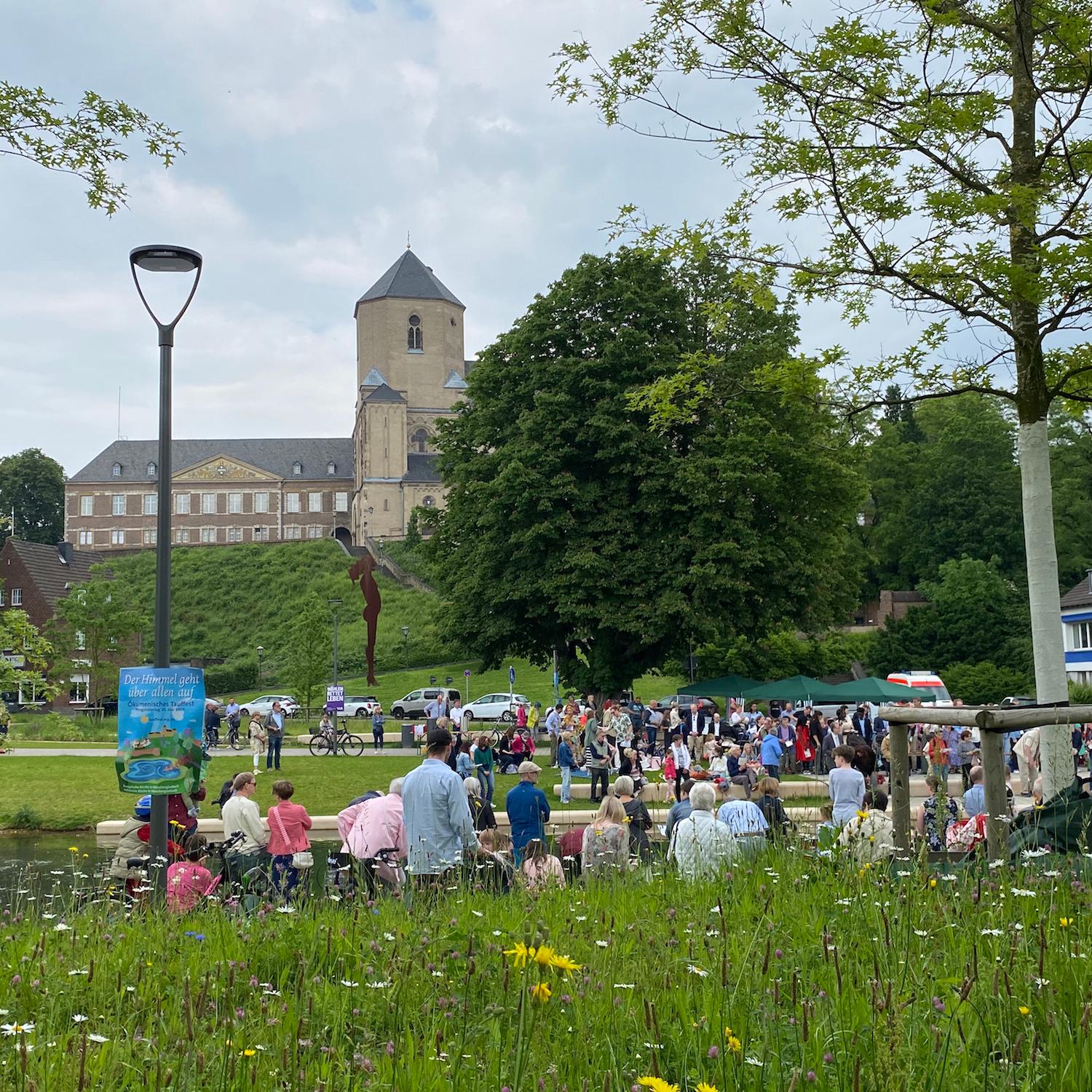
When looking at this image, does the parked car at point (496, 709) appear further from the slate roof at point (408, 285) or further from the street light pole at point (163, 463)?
the slate roof at point (408, 285)

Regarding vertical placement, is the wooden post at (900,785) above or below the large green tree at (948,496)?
below

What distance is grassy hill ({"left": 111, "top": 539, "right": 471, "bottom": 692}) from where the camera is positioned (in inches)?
2872

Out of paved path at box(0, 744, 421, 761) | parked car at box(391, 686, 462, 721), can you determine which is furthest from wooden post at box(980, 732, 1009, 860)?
parked car at box(391, 686, 462, 721)

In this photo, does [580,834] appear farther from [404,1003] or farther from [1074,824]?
[404,1003]

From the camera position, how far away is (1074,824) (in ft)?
21.2

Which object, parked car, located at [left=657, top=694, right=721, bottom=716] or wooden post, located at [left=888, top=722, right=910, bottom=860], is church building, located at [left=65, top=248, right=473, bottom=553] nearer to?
parked car, located at [left=657, top=694, right=721, bottom=716]

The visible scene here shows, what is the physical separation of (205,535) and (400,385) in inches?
1095

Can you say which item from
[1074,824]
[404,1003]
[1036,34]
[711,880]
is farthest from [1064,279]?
[404,1003]

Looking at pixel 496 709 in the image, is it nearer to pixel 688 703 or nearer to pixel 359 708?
pixel 359 708

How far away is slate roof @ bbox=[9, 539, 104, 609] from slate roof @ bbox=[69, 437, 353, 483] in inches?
1848

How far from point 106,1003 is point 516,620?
2935 centimetres

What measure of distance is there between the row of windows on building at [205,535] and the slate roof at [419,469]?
55.2ft

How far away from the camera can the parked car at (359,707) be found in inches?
2078

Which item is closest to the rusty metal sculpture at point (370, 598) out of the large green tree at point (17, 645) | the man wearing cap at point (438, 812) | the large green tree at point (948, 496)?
the large green tree at point (948, 496)
